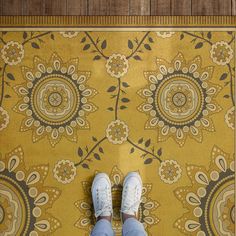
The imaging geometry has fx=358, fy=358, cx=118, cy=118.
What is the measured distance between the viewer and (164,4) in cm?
141

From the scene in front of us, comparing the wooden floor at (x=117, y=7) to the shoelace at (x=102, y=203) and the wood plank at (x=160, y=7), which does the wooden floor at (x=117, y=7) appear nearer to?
the wood plank at (x=160, y=7)

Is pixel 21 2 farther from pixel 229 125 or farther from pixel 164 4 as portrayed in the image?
pixel 229 125

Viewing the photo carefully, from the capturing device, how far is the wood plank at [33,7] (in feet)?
4.62

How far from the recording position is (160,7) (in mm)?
1404

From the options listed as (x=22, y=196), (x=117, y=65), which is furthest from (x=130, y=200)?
(x=117, y=65)

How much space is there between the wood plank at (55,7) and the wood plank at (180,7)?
0.42m

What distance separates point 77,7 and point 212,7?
0.53 metres

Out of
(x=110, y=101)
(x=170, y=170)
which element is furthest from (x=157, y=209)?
(x=110, y=101)

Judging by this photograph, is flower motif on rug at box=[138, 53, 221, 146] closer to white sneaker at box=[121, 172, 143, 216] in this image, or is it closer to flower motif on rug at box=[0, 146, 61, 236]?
white sneaker at box=[121, 172, 143, 216]

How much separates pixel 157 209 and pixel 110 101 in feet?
1.50

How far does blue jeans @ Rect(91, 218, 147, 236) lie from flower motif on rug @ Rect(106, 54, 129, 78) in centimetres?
55

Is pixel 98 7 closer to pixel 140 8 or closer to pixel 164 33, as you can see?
pixel 140 8

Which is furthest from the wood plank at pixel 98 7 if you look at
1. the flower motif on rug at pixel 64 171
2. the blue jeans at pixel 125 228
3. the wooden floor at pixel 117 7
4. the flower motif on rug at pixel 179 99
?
the blue jeans at pixel 125 228

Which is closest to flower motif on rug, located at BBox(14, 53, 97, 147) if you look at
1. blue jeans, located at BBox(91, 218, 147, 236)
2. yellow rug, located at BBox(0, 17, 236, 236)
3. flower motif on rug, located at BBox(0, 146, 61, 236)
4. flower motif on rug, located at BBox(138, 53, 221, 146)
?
yellow rug, located at BBox(0, 17, 236, 236)
